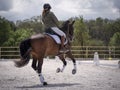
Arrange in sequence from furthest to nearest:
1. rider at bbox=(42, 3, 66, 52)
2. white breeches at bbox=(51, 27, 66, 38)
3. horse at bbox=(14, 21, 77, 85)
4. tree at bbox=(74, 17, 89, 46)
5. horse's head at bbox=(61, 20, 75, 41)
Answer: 1. tree at bbox=(74, 17, 89, 46)
2. horse's head at bbox=(61, 20, 75, 41)
3. white breeches at bbox=(51, 27, 66, 38)
4. rider at bbox=(42, 3, 66, 52)
5. horse at bbox=(14, 21, 77, 85)

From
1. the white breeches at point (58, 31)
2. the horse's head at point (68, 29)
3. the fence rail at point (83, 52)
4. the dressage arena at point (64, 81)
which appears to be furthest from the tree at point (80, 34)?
the white breeches at point (58, 31)

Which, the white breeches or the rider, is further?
the white breeches

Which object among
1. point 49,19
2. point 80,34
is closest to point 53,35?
point 49,19

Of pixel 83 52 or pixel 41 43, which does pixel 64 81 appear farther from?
pixel 83 52

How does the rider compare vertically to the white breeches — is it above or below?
above

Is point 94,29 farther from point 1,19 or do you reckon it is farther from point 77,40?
point 77,40

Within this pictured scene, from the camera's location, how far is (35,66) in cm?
1181

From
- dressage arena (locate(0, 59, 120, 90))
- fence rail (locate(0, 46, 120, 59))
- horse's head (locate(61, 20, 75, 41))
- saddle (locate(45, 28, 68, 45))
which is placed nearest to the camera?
dressage arena (locate(0, 59, 120, 90))

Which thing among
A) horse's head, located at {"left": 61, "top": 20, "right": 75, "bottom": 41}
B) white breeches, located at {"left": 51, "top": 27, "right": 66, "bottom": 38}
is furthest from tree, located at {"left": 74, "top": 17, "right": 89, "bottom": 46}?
white breeches, located at {"left": 51, "top": 27, "right": 66, "bottom": 38}

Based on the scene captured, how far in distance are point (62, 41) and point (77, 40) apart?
34.3 m

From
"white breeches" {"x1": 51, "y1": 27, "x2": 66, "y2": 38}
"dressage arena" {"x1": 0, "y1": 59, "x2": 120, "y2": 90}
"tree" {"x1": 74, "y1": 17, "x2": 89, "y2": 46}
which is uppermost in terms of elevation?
"tree" {"x1": 74, "y1": 17, "x2": 89, "y2": 46}

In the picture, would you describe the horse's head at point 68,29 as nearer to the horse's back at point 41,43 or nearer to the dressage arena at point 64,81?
the dressage arena at point 64,81

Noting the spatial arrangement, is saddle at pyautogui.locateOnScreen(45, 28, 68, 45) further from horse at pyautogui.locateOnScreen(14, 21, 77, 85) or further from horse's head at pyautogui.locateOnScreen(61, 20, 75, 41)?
horse's head at pyautogui.locateOnScreen(61, 20, 75, 41)

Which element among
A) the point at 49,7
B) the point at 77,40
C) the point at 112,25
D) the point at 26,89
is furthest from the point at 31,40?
the point at 112,25
